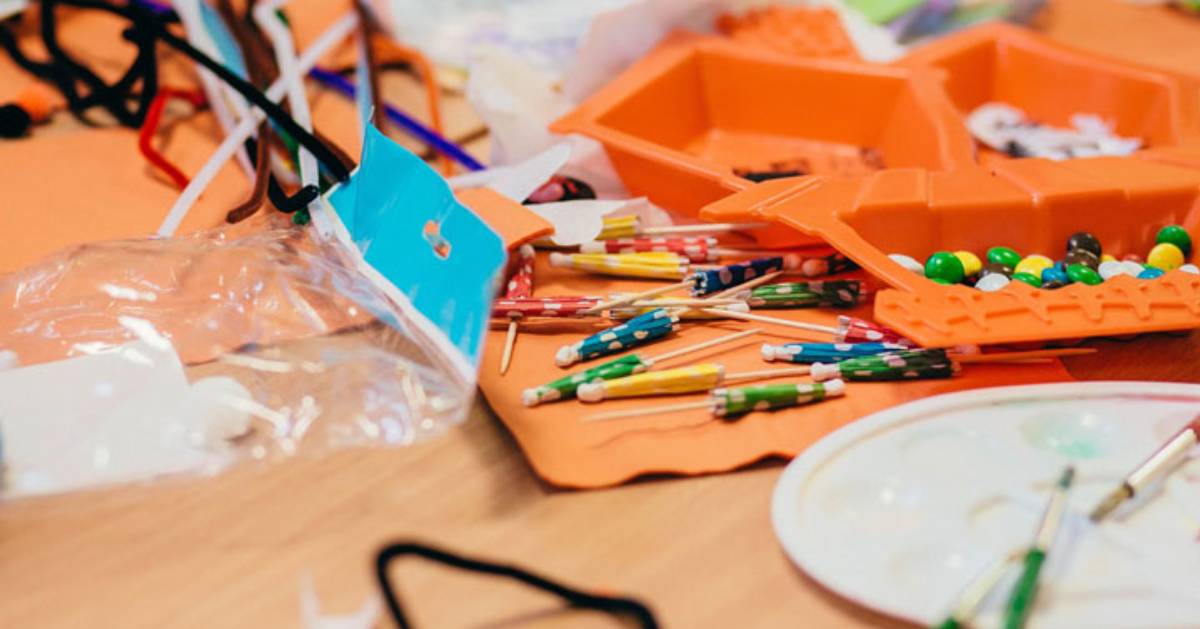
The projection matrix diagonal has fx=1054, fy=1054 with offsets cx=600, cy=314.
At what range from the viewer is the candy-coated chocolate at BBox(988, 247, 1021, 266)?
0.72m

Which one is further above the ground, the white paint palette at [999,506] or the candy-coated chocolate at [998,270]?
the candy-coated chocolate at [998,270]

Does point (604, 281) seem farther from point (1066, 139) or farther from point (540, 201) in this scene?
point (1066, 139)

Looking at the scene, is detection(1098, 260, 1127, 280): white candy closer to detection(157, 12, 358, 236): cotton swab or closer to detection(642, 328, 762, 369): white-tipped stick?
detection(642, 328, 762, 369): white-tipped stick

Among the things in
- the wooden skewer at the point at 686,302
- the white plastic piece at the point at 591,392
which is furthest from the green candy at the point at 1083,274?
the white plastic piece at the point at 591,392

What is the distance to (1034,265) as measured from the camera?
72 centimetres

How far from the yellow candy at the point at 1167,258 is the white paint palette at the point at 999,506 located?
4.4 inches

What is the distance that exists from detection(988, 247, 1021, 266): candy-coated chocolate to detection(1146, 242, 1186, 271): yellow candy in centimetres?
9

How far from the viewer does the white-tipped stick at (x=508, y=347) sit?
2.21 ft

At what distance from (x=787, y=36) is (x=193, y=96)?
1.84ft

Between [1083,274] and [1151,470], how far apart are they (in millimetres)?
163

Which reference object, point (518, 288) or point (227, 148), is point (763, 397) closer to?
point (518, 288)

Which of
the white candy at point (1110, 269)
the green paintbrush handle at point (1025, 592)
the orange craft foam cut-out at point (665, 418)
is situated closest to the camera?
the green paintbrush handle at point (1025, 592)

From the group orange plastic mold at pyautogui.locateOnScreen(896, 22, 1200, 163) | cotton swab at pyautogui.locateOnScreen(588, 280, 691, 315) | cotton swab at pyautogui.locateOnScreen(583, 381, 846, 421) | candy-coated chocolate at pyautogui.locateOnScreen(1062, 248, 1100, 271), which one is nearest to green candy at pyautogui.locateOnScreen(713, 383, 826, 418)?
cotton swab at pyautogui.locateOnScreen(583, 381, 846, 421)

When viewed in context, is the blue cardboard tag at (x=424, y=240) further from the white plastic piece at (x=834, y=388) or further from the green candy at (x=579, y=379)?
the white plastic piece at (x=834, y=388)
